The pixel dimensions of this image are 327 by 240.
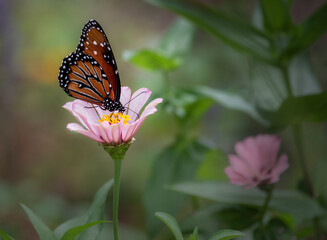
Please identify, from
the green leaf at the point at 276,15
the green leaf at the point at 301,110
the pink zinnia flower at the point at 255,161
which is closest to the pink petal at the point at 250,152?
the pink zinnia flower at the point at 255,161

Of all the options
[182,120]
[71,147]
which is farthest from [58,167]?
[182,120]

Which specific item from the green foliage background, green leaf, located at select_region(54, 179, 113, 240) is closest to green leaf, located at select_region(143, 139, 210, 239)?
the green foliage background

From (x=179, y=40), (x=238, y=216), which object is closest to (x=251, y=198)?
(x=238, y=216)

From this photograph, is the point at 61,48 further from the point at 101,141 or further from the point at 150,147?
the point at 101,141

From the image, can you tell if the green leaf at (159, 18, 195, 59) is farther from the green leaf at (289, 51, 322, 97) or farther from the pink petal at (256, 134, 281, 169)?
the pink petal at (256, 134, 281, 169)

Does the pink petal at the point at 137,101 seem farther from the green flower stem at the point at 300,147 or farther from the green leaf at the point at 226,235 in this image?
the green flower stem at the point at 300,147

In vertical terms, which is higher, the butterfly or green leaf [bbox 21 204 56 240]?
the butterfly
